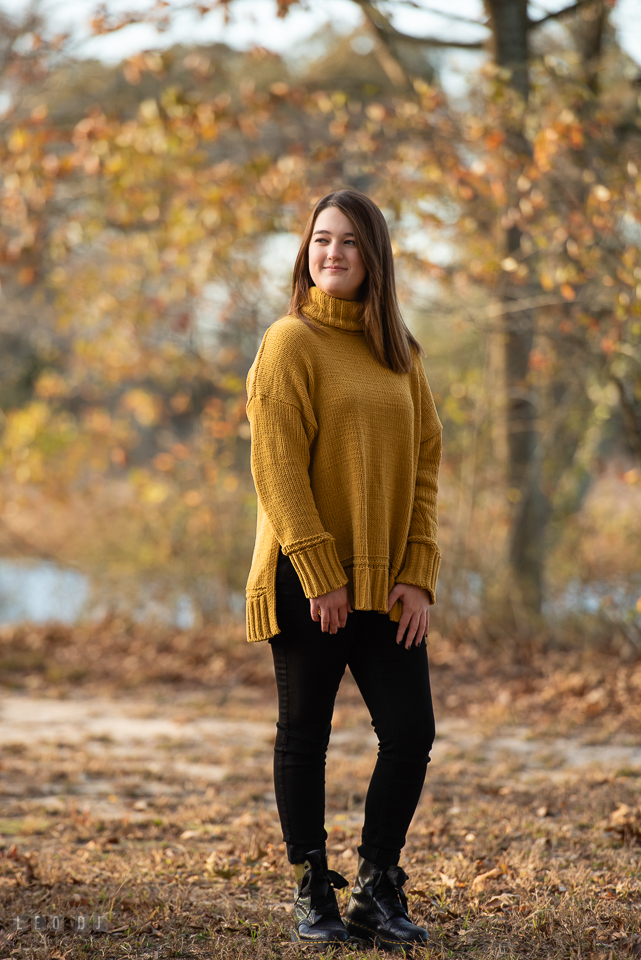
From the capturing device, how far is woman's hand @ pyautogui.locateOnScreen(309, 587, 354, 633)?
222cm

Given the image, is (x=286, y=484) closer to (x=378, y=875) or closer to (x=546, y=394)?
(x=378, y=875)

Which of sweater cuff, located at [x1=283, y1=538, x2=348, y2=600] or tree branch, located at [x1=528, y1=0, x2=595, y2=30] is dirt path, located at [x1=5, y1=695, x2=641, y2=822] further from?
tree branch, located at [x1=528, y1=0, x2=595, y2=30]

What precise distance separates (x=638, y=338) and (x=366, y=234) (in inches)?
132

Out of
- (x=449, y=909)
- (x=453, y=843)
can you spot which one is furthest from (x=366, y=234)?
(x=453, y=843)

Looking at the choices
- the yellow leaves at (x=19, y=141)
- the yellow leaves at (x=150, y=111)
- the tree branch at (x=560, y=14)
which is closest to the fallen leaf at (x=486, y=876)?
the yellow leaves at (x=150, y=111)

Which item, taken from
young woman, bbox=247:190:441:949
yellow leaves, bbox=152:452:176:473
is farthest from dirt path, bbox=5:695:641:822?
yellow leaves, bbox=152:452:176:473

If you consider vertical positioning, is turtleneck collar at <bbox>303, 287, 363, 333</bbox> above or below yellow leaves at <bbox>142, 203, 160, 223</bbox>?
below

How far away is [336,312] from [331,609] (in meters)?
0.84

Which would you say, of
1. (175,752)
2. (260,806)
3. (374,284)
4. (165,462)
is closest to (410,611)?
(374,284)

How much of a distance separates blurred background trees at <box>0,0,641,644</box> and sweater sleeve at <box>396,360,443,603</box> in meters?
2.14

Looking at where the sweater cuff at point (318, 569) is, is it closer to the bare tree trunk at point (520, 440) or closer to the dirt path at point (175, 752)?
the dirt path at point (175, 752)

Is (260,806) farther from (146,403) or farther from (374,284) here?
(146,403)

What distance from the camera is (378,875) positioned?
2.36 meters

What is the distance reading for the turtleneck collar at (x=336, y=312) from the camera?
2445 millimetres
